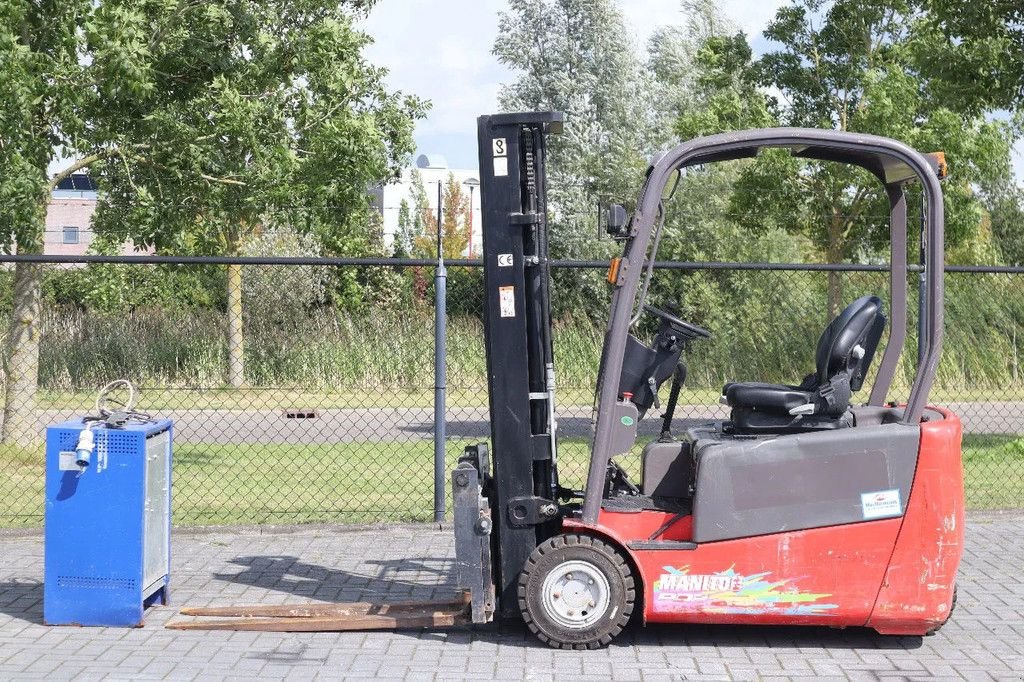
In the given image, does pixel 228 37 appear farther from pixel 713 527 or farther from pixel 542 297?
pixel 713 527

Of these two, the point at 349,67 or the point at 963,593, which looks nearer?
the point at 963,593

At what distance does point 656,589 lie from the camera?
20.1 ft

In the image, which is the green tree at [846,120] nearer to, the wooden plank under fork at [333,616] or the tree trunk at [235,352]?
the tree trunk at [235,352]

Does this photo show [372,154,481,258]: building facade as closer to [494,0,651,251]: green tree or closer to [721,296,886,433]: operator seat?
[494,0,651,251]: green tree

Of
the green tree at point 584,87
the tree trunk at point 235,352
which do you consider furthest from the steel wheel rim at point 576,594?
the green tree at point 584,87

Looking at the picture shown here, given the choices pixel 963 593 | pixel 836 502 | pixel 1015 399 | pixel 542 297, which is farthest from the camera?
pixel 1015 399

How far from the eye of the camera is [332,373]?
10852 millimetres

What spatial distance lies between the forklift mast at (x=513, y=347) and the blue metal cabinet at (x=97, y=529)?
194 cm

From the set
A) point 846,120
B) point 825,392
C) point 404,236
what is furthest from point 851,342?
point 404,236

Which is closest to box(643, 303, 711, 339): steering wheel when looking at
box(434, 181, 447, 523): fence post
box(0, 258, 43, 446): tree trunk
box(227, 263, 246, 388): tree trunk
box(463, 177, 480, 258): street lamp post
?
box(434, 181, 447, 523): fence post

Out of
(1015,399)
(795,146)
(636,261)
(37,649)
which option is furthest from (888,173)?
(1015,399)

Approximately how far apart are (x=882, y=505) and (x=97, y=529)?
163 inches

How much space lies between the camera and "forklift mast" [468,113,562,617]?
21.1 ft

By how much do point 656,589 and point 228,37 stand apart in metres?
8.04
